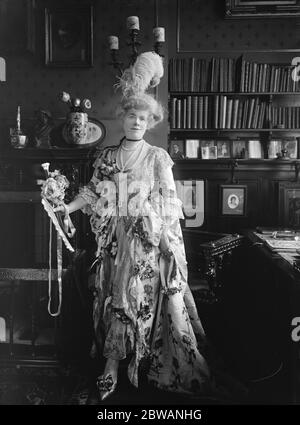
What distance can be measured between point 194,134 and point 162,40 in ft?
2.80

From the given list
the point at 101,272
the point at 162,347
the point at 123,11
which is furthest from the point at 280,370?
the point at 123,11

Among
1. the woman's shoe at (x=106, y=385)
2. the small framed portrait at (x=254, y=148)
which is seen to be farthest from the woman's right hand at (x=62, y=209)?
the small framed portrait at (x=254, y=148)

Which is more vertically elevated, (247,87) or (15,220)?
(247,87)

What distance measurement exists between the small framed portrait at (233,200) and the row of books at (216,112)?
0.44 m

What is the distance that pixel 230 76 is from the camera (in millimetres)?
2414

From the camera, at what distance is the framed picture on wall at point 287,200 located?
7.94 ft

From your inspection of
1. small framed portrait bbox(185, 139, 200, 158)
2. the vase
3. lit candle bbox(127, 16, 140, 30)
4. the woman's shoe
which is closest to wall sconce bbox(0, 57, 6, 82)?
the vase

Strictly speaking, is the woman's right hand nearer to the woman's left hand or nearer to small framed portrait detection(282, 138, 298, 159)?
the woman's left hand

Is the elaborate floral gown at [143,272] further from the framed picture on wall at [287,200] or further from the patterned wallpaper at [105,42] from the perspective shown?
the framed picture on wall at [287,200]

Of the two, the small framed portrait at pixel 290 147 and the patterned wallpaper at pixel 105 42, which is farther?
the small framed portrait at pixel 290 147

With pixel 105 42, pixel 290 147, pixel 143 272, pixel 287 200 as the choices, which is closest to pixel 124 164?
pixel 143 272

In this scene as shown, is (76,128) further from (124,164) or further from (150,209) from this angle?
(150,209)

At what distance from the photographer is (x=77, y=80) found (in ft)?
6.91

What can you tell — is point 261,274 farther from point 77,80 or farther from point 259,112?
point 77,80
